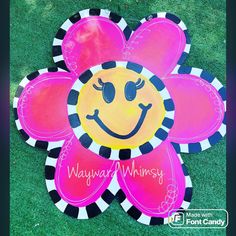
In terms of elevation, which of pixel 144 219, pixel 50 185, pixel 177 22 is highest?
pixel 177 22

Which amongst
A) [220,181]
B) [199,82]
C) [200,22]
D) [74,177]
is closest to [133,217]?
[74,177]

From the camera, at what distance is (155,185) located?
4.89 feet

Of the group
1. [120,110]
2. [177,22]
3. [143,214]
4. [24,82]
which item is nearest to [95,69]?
[120,110]

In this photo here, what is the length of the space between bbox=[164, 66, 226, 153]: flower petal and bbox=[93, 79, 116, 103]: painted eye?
23cm

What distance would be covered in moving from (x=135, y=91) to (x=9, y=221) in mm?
757

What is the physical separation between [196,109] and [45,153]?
26.2 inches

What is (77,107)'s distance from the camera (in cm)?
151

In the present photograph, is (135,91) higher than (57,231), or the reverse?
(135,91)

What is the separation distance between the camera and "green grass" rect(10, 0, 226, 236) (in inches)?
58.2

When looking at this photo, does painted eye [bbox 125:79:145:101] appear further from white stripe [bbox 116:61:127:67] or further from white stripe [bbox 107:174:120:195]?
white stripe [bbox 107:174:120:195]

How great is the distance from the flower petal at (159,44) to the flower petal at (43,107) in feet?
1.01

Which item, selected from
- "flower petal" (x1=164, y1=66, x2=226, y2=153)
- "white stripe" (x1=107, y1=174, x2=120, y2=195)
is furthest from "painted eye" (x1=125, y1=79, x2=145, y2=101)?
"white stripe" (x1=107, y1=174, x2=120, y2=195)

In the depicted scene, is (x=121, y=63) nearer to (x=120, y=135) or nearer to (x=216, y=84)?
(x=120, y=135)

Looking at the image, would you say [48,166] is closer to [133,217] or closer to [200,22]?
[133,217]
